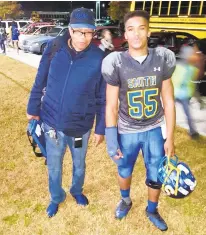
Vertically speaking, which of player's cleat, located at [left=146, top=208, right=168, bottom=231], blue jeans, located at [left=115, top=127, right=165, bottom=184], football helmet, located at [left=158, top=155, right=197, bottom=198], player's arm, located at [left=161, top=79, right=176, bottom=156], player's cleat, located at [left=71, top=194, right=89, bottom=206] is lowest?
player's cleat, located at [left=71, top=194, right=89, bottom=206]

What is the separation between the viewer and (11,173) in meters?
4.22

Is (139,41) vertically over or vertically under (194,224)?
over

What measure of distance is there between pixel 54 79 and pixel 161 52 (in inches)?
38.0

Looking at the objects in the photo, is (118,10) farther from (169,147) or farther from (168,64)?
(169,147)

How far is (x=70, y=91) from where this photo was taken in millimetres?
2633

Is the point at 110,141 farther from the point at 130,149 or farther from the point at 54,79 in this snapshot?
the point at 54,79

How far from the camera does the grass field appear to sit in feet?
10.1

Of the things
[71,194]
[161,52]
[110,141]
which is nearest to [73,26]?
[161,52]

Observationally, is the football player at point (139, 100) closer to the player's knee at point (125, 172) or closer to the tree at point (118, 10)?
the player's knee at point (125, 172)

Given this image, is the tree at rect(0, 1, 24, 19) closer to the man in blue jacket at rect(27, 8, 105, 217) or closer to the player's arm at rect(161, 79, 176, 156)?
the man in blue jacket at rect(27, 8, 105, 217)

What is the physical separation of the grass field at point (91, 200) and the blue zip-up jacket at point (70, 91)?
1.02m

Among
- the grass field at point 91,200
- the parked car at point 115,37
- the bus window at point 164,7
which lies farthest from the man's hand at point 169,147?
the bus window at point 164,7

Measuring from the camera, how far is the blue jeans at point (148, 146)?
2.67 metres

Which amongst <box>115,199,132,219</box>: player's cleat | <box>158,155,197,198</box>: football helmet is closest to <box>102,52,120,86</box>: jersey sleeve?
<box>158,155,197,198</box>: football helmet
